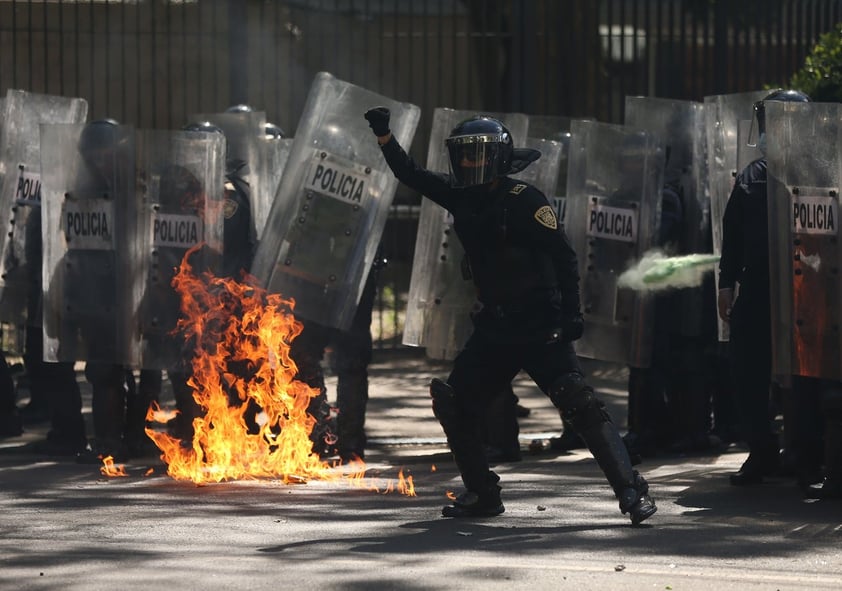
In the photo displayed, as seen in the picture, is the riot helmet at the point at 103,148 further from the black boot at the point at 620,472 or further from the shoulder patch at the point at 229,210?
the black boot at the point at 620,472

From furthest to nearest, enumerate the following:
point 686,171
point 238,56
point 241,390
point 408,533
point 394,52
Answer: point 394,52 < point 238,56 < point 686,171 < point 241,390 < point 408,533

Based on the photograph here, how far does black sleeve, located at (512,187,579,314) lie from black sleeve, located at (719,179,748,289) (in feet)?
4.12

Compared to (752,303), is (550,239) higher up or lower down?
higher up

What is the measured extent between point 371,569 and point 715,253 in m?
3.83

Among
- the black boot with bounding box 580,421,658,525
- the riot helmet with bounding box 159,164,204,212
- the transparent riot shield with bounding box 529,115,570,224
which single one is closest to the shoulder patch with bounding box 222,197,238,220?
the riot helmet with bounding box 159,164,204,212

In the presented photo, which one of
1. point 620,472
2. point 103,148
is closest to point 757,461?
point 620,472

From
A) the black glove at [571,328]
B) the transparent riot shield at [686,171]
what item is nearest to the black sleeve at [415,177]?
the black glove at [571,328]

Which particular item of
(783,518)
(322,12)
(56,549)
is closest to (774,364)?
(783,518)

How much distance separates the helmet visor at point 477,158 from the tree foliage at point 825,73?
3638 millimetres

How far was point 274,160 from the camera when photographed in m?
9.98

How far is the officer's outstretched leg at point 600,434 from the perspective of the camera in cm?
685

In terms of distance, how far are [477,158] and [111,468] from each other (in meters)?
2.95

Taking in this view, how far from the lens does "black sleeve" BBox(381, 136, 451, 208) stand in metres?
7.25

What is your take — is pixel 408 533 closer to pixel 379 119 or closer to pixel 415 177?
pixel 415 177
